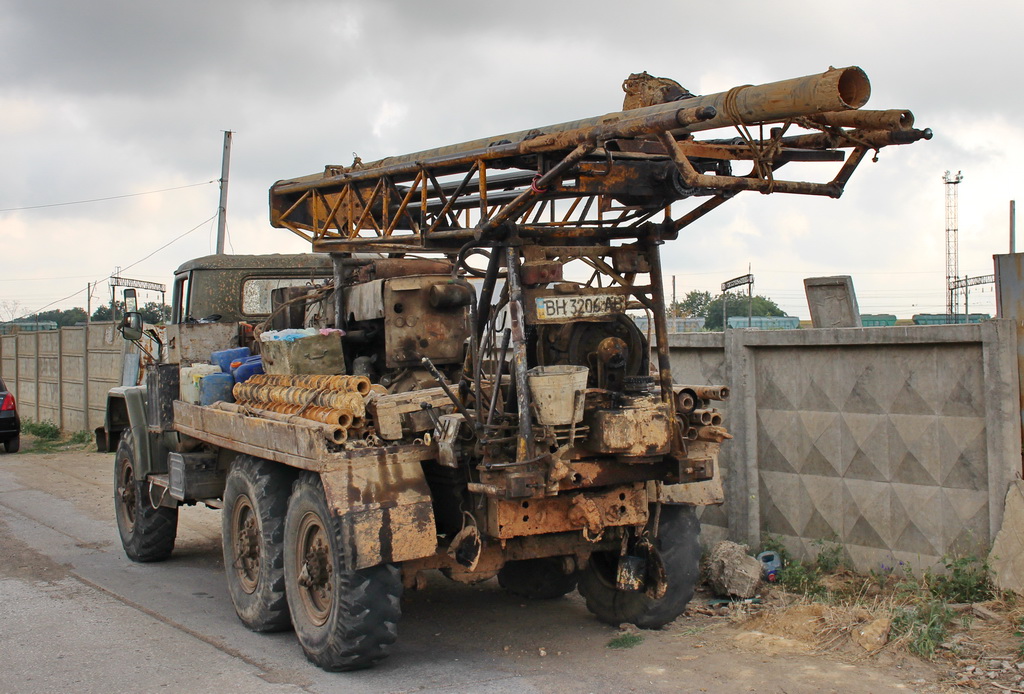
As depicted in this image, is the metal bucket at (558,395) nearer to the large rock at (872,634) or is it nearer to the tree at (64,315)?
the large rock at (872,634)

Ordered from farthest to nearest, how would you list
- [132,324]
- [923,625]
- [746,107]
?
1. [132,324]
2. [923,625]
3. [746,107]

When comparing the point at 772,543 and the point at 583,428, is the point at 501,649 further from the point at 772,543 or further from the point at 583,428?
the point at 772,543

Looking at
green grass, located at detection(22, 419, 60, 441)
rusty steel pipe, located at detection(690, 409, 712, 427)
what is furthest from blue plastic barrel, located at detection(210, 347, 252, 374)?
green grass, located at detection(22, 419, 60, 441)

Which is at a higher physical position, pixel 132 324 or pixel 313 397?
pixel 132 324

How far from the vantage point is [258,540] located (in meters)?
6.67

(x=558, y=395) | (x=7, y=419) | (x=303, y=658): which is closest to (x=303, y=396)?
(x=303, y=658)

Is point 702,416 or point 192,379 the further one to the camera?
point 192,379

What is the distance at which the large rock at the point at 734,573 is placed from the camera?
6.93 metres

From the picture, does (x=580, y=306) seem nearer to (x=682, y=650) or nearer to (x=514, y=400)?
(x=514, y=400)

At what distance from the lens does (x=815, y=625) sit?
6.11m

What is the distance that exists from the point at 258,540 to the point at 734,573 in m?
3.20

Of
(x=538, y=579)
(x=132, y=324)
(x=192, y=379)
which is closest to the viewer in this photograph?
(x=538, y=579)

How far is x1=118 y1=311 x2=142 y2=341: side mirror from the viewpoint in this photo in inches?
347

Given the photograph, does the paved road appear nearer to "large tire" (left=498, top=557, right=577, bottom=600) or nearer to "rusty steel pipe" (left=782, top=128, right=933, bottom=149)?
"large tire" (left=498, top=557, right=577, bottom=600)
